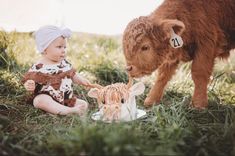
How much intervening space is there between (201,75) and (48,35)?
1.63m

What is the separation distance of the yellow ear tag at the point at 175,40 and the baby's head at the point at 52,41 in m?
1.03

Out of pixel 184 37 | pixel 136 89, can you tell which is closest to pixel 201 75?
pixel 184 37

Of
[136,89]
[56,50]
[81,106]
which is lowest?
[81,106]

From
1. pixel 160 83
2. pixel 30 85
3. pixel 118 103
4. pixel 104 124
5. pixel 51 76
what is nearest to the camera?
pixel 104 124

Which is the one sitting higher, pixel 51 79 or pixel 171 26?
pixel 171 26

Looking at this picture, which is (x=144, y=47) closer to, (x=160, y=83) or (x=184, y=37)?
(x=184, y=37)

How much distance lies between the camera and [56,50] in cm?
437

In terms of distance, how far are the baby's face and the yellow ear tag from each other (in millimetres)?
1088

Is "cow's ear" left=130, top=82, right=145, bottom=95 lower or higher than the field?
higher

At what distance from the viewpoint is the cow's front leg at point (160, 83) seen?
4962 mm

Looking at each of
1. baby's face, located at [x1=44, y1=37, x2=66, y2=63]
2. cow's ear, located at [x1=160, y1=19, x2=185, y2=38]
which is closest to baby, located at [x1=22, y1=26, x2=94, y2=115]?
baby's face, located at [x1=44, y1=37, x2=66, y2=63]

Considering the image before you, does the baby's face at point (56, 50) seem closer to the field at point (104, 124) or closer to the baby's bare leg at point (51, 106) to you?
the baby's bare leg at point (51, 106)

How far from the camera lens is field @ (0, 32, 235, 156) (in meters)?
2.80

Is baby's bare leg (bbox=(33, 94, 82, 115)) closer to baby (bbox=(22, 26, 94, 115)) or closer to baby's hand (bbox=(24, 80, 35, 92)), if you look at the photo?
baby (bbox=(22, 26, 94, 115))
